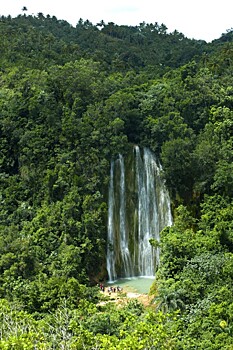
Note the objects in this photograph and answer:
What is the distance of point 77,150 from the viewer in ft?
72.4

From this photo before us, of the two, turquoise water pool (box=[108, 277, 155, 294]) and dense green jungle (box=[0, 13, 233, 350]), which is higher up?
dense green jungle (box=[0, 13, 233, 350])

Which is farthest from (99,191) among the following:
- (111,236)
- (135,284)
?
(135,284)

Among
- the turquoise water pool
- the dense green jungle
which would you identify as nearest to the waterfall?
the dense green jungle

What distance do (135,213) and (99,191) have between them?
206cm

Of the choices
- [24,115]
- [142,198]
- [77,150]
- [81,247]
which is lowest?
[81,247]

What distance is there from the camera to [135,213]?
74.3ft

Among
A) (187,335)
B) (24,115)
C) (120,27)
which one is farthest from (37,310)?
(120,27)

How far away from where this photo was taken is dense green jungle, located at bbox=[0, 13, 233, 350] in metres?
13.9

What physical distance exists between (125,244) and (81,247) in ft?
9.77

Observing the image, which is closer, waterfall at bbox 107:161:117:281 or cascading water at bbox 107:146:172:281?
waterfall at bbox 107:161:117:281

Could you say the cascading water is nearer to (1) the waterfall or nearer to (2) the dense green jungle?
(1) the waterfall

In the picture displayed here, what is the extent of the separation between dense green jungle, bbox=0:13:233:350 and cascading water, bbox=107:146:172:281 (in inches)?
20.7

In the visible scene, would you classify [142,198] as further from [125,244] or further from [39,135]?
[39,135]

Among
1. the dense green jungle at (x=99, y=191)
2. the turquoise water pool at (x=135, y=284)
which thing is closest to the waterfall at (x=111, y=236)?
the dense green jungle at (x=99, y=191)
